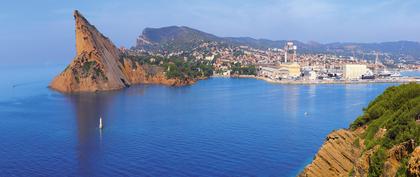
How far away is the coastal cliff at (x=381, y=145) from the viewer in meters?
10.6

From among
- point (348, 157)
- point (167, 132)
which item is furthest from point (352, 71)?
point (348, 157)

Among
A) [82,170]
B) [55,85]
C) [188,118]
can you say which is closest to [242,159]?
[82,170]

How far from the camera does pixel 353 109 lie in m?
41.8

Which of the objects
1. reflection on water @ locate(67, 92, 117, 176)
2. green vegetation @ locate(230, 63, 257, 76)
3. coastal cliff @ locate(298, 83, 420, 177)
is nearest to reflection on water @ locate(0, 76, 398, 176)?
reflection on water @ locate(67, 92, 117, 176)

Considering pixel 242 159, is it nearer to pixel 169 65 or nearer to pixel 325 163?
pixel 325 163

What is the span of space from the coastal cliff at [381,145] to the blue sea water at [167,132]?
556 cm

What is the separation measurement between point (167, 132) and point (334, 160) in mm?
17841

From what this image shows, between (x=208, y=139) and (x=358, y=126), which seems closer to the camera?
(x=358, y=126)

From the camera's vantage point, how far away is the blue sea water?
2238 centimetres

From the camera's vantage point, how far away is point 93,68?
5950 cm

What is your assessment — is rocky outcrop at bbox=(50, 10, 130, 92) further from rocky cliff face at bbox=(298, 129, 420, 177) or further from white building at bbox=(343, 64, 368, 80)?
rocky cliff face at bbox=(298, 129, 420, 177)

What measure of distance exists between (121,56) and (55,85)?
13.5m

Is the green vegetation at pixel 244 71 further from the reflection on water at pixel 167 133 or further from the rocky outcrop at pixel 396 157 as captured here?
the rocky outcrop at pixel 396 157

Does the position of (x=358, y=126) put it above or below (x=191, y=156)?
above
